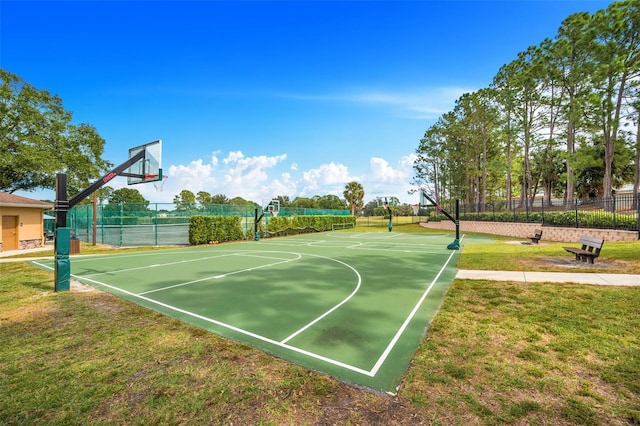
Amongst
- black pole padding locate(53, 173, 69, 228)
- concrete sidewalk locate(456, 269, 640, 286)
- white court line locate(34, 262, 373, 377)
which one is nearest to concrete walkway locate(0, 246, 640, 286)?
concrete sidewalk locate(456, 269, 640, 286)

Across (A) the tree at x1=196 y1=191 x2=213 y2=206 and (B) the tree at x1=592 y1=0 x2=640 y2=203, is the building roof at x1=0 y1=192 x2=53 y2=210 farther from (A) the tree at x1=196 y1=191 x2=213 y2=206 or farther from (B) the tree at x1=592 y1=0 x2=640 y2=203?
(A) the tree at x1=196 y1=191 x2=213 y2=206

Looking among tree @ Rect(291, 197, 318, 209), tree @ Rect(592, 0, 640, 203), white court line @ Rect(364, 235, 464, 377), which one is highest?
tree @ Rect(592, 0, 640, 203)

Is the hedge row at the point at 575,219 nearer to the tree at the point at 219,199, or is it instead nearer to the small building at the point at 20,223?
the small building at the point at 20,223

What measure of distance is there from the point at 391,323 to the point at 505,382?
204 cm

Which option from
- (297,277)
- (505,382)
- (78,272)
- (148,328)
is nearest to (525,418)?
(505,382)

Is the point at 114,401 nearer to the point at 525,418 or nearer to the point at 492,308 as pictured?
the point at 525,418

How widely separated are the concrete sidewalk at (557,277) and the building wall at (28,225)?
24.5 meters

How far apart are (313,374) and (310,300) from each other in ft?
9.88

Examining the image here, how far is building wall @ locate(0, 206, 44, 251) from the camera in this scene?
A: 1783 centimetres

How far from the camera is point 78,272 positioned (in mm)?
10023

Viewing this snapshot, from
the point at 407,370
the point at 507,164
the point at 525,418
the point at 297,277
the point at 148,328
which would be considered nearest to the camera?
the point at 525,418

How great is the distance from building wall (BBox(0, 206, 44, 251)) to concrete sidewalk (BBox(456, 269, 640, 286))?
80.3 ft

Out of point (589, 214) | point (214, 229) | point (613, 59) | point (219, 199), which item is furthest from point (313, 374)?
point (219, 199)

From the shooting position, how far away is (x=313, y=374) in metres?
3.64
